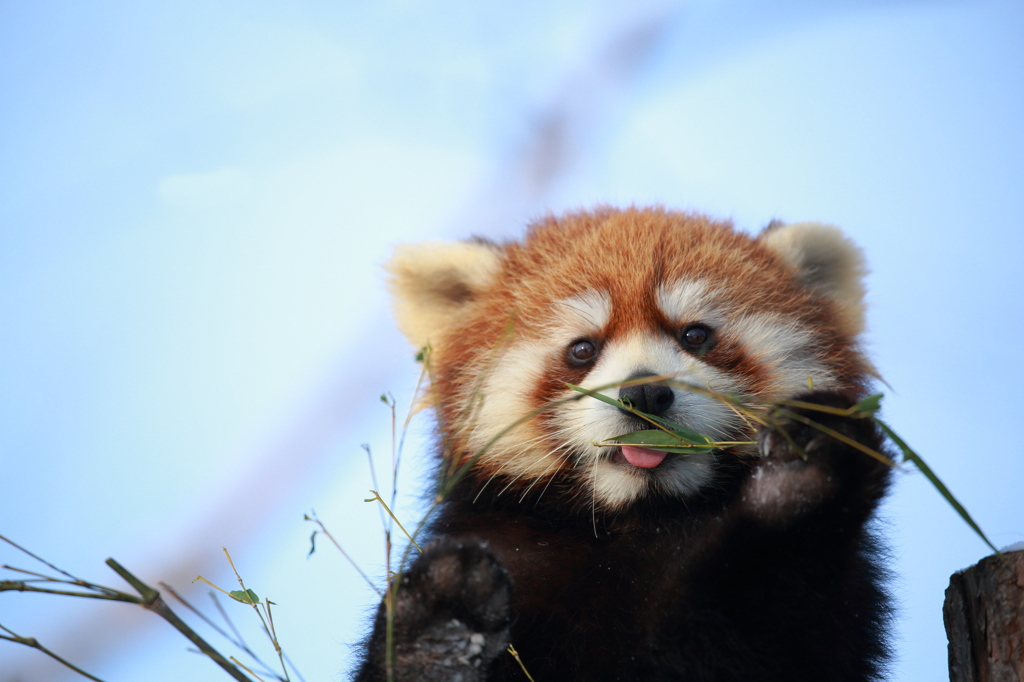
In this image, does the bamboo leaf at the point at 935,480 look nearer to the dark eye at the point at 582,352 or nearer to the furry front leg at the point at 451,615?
the furry front leg at the point at 451,615

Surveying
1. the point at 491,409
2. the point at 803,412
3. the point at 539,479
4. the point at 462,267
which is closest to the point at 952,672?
the point at 803,412

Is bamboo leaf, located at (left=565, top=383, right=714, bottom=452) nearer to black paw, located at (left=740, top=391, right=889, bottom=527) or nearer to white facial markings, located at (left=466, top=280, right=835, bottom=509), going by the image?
white facial markings, located at (left=466, top=280, right=835, bottom=509)

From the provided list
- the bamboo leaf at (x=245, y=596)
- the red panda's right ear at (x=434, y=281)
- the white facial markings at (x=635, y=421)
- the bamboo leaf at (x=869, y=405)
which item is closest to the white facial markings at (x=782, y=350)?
the white facial markings at (x=635, y=421)

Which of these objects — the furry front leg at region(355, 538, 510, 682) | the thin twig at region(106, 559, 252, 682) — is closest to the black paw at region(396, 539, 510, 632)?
the furry front leg at region(355, 538, 510, 682)

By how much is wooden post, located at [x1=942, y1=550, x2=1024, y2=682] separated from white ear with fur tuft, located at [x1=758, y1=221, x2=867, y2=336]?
1342 mm

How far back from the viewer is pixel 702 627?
7.32 ft

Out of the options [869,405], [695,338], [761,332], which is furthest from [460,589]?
[761,332]

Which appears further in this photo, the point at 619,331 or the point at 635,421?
the point at 619,331

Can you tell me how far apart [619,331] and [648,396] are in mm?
502

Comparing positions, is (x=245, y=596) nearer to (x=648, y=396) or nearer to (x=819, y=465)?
(x=648, y=396)

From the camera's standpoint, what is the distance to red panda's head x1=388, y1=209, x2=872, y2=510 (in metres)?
2.69

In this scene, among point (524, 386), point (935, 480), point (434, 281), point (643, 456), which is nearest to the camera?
point (935, 480)

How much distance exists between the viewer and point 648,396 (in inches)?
96.9

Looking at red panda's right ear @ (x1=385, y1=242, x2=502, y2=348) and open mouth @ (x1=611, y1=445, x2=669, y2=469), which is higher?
red panda's right ear @ (x1=385, y1=242, x2=502, y2=348)
